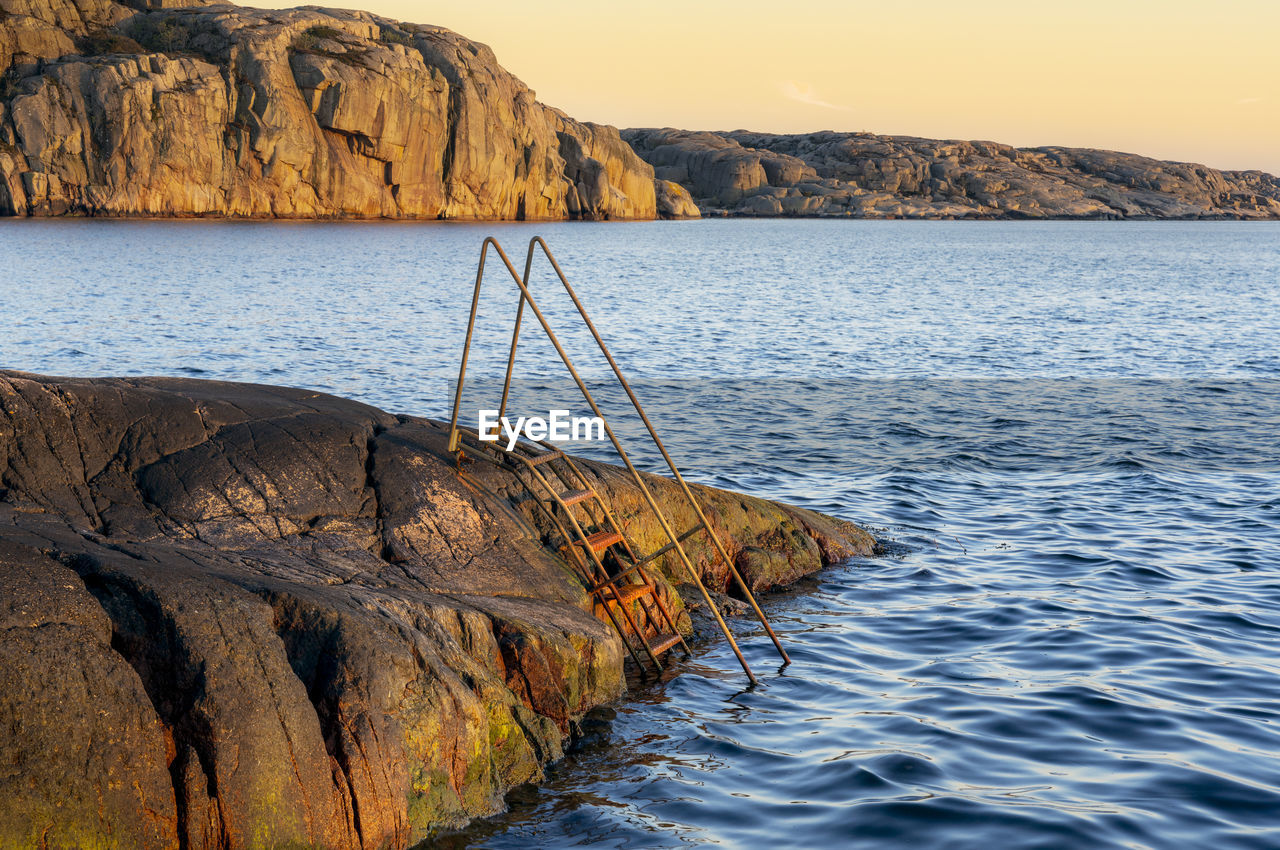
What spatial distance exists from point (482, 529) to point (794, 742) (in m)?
3.16

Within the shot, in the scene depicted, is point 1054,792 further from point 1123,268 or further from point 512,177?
point 512,177

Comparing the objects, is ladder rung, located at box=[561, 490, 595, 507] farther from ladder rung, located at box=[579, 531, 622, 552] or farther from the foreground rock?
the foreground rock

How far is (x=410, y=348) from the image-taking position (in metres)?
33.9

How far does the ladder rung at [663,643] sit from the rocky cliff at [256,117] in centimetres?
10717

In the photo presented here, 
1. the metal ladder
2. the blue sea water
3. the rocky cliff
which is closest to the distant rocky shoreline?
the rocky cliff

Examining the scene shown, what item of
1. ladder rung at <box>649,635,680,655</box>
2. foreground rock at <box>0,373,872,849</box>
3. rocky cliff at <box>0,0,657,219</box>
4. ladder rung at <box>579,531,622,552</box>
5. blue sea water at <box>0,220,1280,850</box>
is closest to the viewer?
foreground rock at <box>0,373,872,849</box>

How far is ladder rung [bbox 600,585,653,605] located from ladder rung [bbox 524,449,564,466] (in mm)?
1345

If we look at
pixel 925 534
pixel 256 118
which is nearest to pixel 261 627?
pixel 925 534

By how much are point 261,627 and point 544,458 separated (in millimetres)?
3790

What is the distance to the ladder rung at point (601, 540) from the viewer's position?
9.22 m

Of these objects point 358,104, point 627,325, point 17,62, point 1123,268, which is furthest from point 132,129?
point 1123,268

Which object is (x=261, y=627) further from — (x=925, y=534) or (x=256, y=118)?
(x=256, y=118)

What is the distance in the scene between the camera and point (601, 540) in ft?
30.9

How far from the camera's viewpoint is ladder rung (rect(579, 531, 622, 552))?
9.22 m
